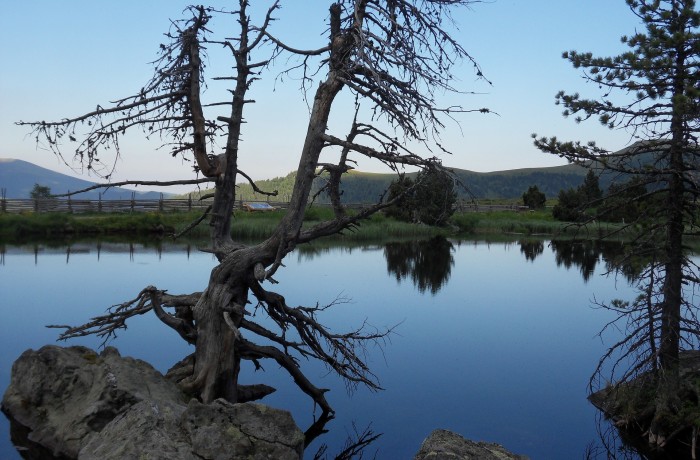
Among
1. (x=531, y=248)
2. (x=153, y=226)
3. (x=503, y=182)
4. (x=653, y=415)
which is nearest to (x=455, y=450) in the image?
(x=653, y=415)

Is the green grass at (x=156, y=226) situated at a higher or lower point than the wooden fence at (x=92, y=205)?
lower

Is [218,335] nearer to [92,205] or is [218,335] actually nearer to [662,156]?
[662,156]

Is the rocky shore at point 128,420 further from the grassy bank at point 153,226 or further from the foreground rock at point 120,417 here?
the grassy bank at point 153,226

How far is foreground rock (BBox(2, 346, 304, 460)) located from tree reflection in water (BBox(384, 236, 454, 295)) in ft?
56.9

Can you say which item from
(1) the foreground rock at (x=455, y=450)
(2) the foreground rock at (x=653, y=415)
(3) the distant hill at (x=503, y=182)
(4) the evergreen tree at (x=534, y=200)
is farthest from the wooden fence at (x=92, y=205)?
(3) the distant hill at (x=503, y=182)

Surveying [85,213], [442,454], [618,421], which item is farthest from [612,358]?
[85,213]

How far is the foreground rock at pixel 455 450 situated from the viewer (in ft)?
20.1

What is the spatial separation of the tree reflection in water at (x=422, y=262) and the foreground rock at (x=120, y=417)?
56.9 feet

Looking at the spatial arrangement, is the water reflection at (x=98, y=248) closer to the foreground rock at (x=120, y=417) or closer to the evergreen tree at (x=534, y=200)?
the foreground rock at (x=120, y=417)

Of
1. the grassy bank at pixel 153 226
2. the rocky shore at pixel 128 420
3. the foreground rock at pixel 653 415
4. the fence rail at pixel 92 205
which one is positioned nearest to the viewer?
the rocky shore at pixel 128 420

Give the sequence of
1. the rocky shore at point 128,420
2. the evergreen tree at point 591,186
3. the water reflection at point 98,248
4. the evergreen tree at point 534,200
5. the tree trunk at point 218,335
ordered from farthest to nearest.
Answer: the evergreen tree at point 534,200 < the water reflection at point 98,248 < the evergreen tree at point 591,186 < the tree trunk at point 218,335 < the rocky shore at point 128,420

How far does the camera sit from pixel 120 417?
7113 mm

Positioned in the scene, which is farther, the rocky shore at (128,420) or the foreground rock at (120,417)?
the foreground rock at (120,417)

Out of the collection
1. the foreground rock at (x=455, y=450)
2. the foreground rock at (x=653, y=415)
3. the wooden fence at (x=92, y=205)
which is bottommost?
the foreground rock at (x=653, y=415)
